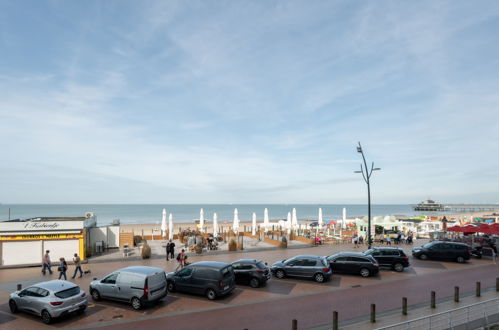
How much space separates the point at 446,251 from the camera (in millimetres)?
22094

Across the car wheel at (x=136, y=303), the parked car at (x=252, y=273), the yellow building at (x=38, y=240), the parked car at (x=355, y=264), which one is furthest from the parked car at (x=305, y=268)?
the yellow building at (x=38, y=240)

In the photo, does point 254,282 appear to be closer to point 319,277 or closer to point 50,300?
point 319,277

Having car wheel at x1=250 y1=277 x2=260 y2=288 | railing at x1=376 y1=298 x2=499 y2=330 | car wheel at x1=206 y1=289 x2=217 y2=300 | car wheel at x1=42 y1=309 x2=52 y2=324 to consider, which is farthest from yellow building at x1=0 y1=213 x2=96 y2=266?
railing at x1=376 y1=298 x2=499 y2=330

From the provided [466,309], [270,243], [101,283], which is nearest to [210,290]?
[101,283]

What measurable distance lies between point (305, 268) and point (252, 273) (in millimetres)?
2940

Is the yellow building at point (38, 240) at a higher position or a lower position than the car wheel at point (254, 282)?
higher

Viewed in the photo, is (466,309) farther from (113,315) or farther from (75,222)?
(75,222)

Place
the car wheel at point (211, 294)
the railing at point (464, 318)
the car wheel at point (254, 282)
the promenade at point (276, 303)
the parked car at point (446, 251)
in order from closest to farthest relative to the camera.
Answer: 1. the railing at point (464, 318)
2. the promenade at point (276, 303)
3. the car wheel at point (211, 294)
4. the car wheel at point (254, 282)
5. the parked car at point (446, 251)

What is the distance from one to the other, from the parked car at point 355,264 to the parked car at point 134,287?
9.70 meters

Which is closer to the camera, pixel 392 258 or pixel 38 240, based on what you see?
pixel 392 258

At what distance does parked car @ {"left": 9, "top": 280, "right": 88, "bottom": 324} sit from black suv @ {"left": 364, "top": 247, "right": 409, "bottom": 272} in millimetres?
15734

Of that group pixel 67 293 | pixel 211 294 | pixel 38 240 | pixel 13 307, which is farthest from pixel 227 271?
pixel 38 240

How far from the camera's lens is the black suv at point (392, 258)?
19.0 meters

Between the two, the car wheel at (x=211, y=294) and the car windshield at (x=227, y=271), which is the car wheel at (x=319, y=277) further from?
the car wheel at (x=211, y=294)
